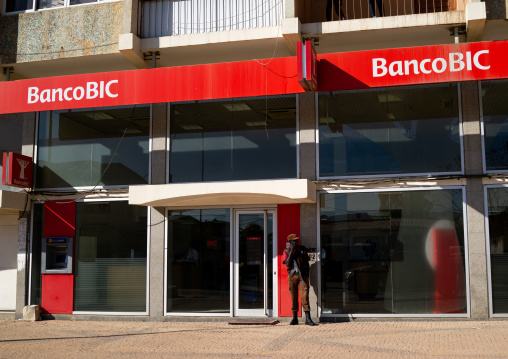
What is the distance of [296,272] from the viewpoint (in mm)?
12375

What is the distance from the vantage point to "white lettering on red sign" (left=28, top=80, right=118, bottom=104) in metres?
13.3

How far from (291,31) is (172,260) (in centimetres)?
568

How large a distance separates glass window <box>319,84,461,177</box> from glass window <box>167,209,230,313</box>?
271 centimetres

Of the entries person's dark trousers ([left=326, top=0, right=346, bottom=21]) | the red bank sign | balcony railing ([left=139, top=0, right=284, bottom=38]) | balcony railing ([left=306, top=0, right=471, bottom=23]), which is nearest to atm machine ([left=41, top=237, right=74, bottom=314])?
the red bank sign

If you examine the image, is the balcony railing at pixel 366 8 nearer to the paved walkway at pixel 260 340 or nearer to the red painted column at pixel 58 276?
the paved walkway at pixel 260 340

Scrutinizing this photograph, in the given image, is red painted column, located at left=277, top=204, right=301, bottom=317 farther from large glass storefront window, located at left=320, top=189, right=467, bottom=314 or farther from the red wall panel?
the red wall panel

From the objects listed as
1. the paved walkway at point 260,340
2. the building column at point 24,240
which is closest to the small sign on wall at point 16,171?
the building column at point 24,240

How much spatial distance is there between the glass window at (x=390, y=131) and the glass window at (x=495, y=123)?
1.88 feet

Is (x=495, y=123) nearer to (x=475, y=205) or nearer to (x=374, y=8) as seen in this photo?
(x=475, y=205)

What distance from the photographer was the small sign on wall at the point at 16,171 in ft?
45.8

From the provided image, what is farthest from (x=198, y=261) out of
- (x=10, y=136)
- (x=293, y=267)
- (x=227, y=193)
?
(x=10, y=136)

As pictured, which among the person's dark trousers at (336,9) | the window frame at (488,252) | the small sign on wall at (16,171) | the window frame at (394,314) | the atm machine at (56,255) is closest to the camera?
the window frame at (488,252)

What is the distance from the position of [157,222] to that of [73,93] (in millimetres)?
3411

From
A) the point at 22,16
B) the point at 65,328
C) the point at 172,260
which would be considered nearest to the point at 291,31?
the point at 172,260
